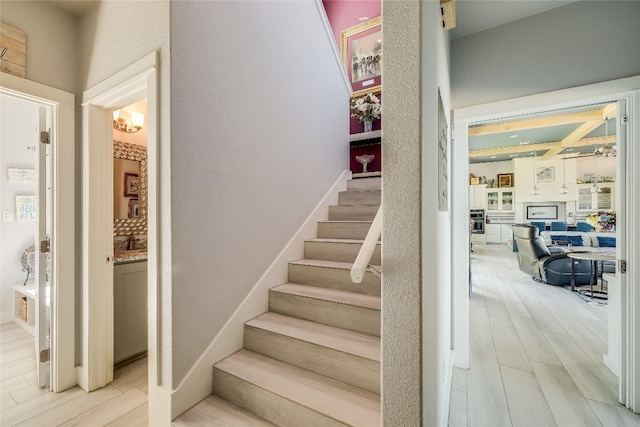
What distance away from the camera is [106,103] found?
1.98 m

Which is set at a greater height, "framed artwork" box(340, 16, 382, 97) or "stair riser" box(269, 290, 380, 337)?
"framed artwork" box(340, 16, 382, 97)

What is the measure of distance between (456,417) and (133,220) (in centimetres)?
344

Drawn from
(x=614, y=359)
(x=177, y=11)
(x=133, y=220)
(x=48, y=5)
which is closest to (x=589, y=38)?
(x=614, y=359)

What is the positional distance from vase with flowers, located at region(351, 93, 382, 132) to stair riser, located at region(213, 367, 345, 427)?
324 cm

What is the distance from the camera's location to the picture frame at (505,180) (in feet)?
30.4

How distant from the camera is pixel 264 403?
1.50 meters

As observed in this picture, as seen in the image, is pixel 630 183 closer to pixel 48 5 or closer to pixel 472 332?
pixel 472 332

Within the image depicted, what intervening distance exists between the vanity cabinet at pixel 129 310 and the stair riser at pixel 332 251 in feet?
5.10

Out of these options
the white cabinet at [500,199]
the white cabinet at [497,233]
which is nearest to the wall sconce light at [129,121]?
the white cabinet at [500,199]

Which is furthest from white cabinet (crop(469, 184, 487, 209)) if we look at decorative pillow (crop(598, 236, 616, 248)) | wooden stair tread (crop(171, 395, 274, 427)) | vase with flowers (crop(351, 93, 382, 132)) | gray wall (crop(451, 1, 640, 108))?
wooden stair tread (crop(171, 395, 274, 427))

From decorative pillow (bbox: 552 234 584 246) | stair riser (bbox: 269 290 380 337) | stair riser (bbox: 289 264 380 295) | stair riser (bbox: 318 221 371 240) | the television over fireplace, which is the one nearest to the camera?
stair riser (bbox: 269 290 380 337)

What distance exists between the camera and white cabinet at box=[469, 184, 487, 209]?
9.47 meters

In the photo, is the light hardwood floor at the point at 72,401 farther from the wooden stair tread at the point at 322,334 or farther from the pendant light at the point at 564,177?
the pendant light at the point at 564,177

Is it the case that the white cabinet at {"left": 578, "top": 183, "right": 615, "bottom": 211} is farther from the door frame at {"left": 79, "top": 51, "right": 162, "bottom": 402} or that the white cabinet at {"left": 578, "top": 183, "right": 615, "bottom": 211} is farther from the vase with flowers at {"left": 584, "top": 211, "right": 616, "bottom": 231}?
the door frame at {"left": 79, "top": 51, "right": 162, "bottom": 402}
